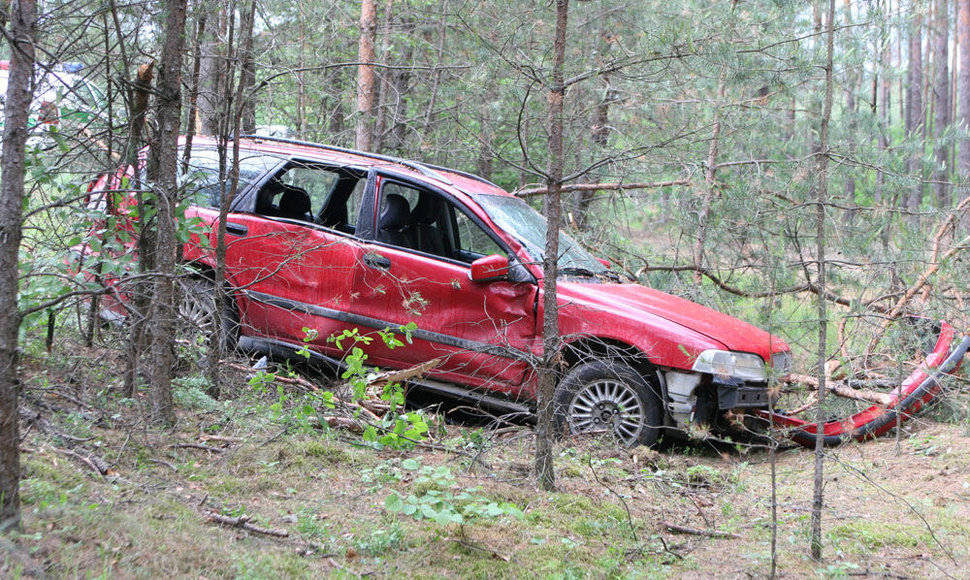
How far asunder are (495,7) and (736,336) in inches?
118

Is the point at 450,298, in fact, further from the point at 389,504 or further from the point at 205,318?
the point at 389,504

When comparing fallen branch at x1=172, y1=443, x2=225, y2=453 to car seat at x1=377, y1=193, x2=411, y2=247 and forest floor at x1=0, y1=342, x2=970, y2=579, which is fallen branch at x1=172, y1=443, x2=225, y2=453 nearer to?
forest floor at x1=0, y1=342, x2=970, y2=579

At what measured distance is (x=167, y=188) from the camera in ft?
15.0

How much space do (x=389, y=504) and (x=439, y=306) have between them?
2952 mm

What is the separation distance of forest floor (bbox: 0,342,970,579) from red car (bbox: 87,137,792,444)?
0.47m

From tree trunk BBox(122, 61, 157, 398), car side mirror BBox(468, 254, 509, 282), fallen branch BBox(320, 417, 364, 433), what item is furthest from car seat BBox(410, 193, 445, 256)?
tree trunk BBox(122, 61, 157, 398)

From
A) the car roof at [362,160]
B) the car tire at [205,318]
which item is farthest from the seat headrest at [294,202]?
the car tire at [205,318]

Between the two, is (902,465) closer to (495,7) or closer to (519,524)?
(519,524)

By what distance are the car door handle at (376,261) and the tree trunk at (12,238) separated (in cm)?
360

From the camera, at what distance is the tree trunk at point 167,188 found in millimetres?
4570

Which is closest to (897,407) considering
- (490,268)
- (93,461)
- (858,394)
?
(858,394)

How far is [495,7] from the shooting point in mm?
5836

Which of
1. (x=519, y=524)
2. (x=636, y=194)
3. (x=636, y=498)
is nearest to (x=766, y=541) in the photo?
(x=636, y=498)

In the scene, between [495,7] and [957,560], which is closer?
[957,560]
